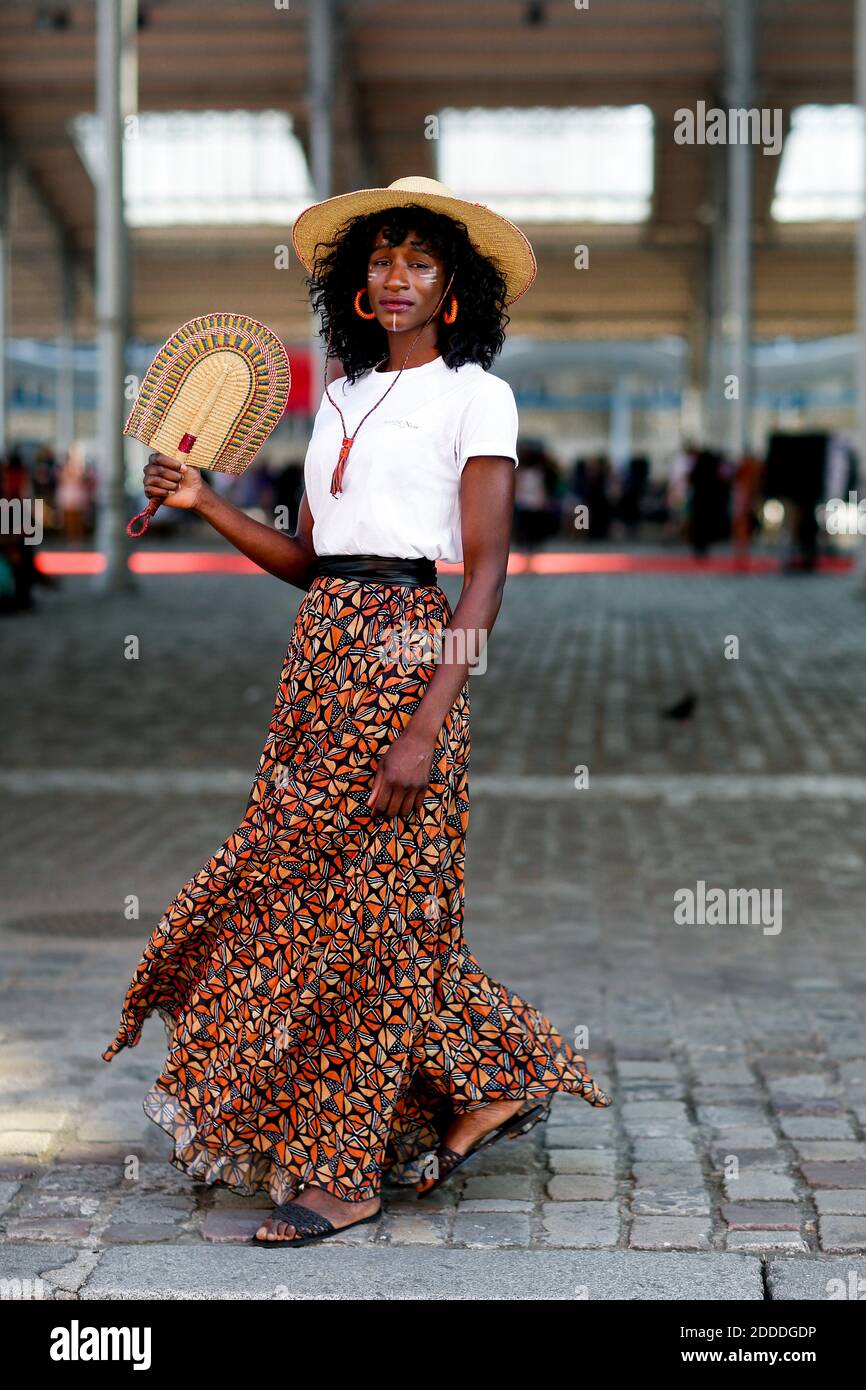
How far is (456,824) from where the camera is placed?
3.90m

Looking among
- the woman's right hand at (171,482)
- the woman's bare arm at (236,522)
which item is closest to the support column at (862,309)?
the woman's bare arm at (236,522)

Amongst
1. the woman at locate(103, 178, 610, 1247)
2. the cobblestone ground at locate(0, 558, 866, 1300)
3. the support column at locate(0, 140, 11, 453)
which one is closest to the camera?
the cobblestone ground at locate(0, 558, 866, 1300)

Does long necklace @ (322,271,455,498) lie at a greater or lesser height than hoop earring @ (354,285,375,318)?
lesser

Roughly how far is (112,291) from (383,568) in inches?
758

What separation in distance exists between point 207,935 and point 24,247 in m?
49.2

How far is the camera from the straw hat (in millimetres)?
3893

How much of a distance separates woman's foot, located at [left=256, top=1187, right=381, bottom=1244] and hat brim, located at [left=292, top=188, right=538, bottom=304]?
177 centimetres

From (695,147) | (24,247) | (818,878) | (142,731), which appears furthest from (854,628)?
(24,247)

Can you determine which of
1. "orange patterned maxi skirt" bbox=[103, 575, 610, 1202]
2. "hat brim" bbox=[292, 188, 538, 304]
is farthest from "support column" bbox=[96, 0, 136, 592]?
"orange patterned maxi skirt" bbox=[103, 575, 610, 1202]

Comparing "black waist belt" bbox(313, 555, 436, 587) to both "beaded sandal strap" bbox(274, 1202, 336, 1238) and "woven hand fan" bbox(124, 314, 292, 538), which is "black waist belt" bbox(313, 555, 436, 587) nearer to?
"woven hand fan" bbox(124, 314, 292, 538)

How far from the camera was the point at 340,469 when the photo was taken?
385cm

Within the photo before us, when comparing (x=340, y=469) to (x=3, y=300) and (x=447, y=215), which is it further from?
(x=3, y=300)

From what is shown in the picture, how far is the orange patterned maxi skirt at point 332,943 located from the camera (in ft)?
12.4

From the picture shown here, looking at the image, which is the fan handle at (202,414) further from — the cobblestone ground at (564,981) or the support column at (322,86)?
the support column at (322,86)
